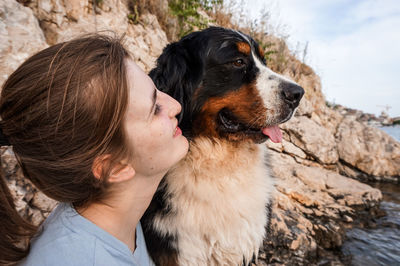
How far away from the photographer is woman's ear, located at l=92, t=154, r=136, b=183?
111 centimetres

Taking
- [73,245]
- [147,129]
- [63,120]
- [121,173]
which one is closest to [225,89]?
[147,129]

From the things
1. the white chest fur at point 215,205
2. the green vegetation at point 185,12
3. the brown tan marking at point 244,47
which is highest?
the green vegetation at point 185,12

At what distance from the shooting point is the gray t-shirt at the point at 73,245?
3.14ft

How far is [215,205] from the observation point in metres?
1.69

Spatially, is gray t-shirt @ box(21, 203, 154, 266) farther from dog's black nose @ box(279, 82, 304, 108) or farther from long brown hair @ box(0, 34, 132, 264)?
dog's black nose @ box(279, 82, 304, 108)

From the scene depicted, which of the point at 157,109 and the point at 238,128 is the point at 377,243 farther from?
the point at 157,109

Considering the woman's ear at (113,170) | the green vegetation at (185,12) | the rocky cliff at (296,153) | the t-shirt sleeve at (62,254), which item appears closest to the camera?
the t-shirt sleeve at (62,254)

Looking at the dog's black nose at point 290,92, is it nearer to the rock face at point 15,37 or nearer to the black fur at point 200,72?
the black fur at point 200,72

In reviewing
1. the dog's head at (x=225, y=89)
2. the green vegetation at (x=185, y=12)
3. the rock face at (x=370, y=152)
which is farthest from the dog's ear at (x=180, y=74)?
the rock face at (x=370, y=152)

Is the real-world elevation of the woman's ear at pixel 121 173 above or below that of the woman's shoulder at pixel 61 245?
above

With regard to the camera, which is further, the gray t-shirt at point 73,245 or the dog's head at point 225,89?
the dog's head at point 225,89

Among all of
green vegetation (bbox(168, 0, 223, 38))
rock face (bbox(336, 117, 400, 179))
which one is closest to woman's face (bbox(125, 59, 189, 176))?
green vegetation (bbox(168, 0, 223, 38))

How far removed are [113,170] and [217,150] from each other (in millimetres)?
836

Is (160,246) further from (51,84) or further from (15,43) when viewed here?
(15,43)
